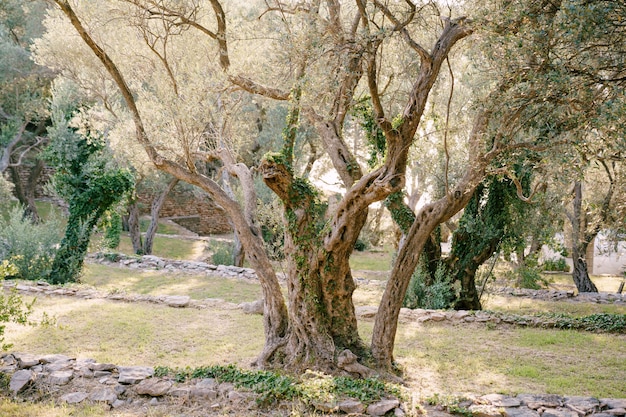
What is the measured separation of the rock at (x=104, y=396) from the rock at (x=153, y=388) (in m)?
0.25

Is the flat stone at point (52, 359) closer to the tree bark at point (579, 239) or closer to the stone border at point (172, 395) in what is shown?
the stone border at point (172, 395)

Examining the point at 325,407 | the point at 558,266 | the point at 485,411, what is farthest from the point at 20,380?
the point at 558,266

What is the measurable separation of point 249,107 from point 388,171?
14841 mm

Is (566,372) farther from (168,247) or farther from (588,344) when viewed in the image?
(168,247)

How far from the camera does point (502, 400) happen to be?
546 centimetres

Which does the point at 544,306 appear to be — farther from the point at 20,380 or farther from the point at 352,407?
the point at 20,380

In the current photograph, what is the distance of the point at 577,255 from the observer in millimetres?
15070

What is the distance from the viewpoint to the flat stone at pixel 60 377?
5.76 meters

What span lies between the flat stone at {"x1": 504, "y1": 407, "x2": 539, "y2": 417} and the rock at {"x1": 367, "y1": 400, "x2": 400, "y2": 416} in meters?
1.13

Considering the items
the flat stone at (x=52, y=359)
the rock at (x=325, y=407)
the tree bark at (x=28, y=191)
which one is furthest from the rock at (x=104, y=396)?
the tree bark at (x=28, y=191)

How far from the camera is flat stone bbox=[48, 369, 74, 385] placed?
5.76 meters

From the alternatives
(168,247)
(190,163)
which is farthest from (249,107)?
(190,163)

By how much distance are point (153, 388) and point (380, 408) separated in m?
2.49

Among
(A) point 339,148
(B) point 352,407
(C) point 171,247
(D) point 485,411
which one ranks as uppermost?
(A) point 339,148
